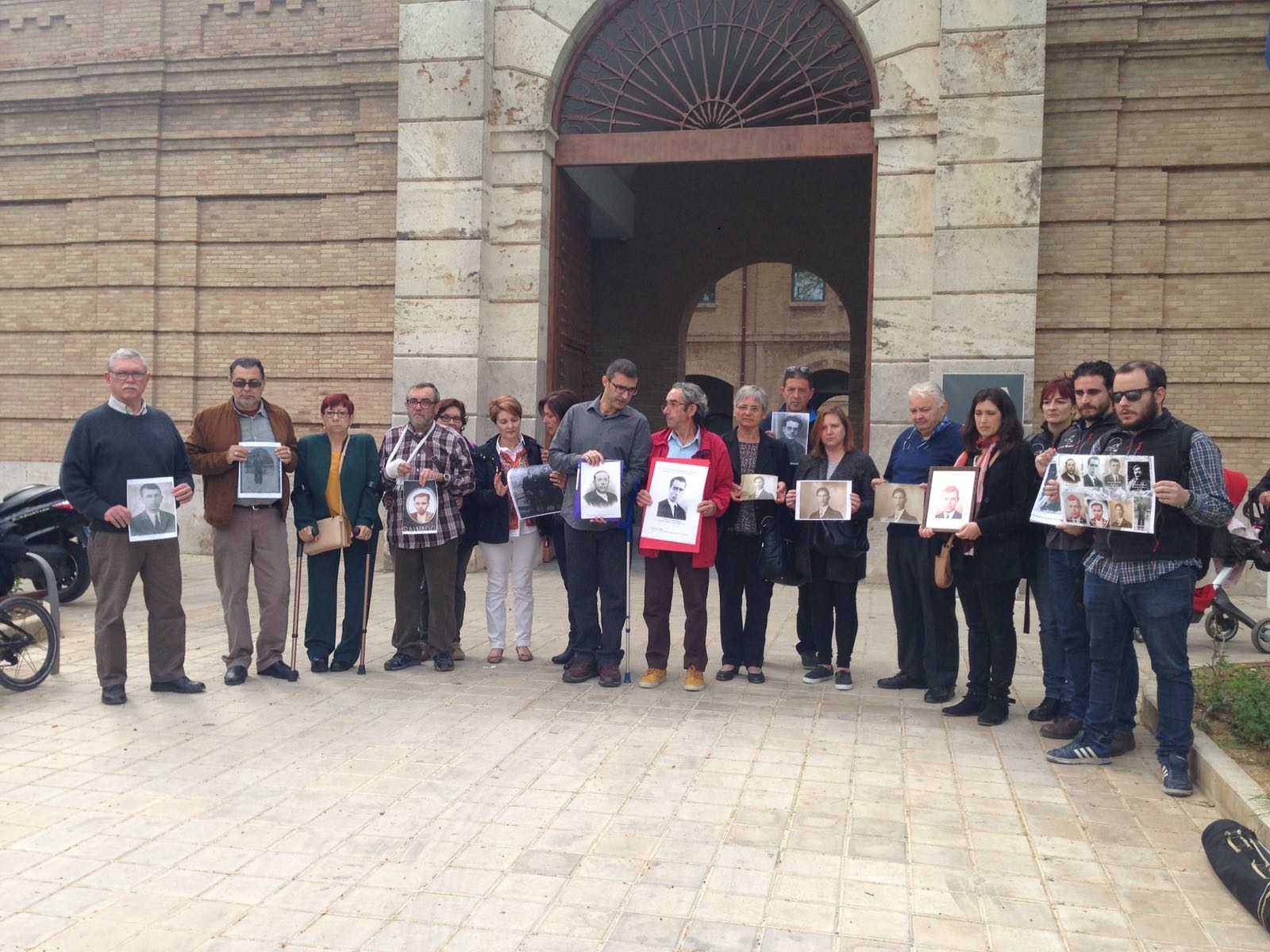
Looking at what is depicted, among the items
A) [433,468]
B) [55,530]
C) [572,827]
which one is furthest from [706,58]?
[572,827]

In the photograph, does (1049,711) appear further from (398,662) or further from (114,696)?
(114,696)

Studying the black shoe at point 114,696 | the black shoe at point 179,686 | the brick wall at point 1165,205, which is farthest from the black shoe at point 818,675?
the brick wall at point 1165,205

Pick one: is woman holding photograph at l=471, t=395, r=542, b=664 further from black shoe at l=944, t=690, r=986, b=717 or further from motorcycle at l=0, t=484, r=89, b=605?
motorcycle at l=0, t=484, r=89, b=605

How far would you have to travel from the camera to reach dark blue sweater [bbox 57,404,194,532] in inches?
Result: 250

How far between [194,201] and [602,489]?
9258mm

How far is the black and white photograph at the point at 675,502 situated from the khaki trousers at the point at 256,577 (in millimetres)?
2420

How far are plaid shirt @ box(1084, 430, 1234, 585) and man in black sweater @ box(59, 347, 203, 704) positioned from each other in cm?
526

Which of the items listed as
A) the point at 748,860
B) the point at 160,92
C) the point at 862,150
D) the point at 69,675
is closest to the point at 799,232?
the point at 862,150

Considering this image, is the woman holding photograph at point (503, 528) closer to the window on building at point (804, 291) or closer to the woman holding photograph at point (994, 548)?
the woman holding photograph at point (994, 548)

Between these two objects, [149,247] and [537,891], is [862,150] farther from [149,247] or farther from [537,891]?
[537,891]

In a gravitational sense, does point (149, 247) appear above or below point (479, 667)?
above

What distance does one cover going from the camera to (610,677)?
23.4ft

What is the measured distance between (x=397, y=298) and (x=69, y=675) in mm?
6314

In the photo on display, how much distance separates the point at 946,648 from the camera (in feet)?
22.4
